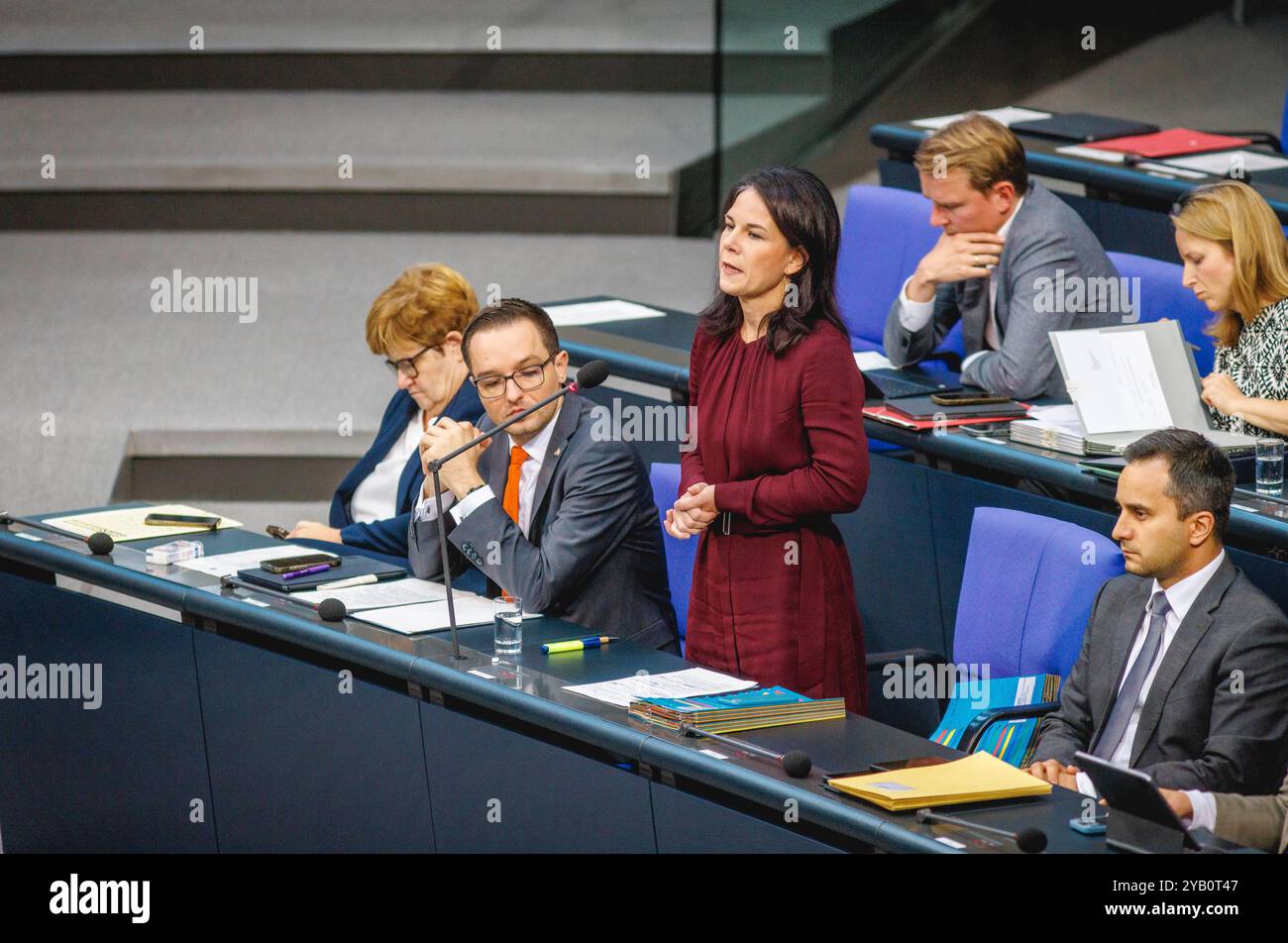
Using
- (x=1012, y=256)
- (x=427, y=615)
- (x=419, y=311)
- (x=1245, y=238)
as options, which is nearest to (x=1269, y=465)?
(x=1245, y=238)

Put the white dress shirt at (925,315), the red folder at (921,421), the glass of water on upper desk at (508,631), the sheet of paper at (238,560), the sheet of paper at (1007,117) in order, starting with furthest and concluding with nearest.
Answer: the sheet of paper at (1007,117) < the white dress shirt at (925,315) < the red folder at (921,421) < the sheet of paper at (238,560) < the glass of water on upper desk at (508,631)

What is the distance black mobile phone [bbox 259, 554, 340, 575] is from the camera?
3.65m

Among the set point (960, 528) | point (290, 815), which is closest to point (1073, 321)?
point (960, 528)

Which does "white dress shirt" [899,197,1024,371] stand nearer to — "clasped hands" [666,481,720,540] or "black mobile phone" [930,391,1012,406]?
"black mobile phone" [930,391,1012,406]

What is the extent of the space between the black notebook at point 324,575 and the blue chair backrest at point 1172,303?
2.01m

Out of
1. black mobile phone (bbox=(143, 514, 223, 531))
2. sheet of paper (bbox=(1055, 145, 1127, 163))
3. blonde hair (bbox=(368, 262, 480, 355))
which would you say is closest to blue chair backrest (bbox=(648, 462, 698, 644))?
blonde hair (bbox=(368, 262, 480, 355))

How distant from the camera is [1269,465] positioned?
3.78m

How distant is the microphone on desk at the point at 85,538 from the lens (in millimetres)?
3820

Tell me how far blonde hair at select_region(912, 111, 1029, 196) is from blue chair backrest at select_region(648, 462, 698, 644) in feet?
3.66

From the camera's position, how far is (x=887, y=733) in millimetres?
2844

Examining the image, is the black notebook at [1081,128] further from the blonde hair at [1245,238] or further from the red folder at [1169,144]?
the blonde hair at [1245,238]

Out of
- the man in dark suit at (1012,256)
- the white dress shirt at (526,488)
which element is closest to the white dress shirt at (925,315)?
the man in dark suit at (1012,256)

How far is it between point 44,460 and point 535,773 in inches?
128
